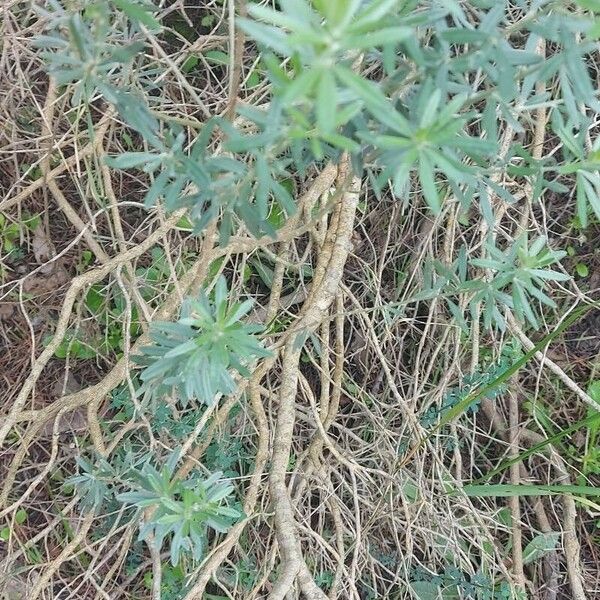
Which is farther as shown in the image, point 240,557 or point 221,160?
point 240,557

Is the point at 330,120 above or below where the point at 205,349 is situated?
above

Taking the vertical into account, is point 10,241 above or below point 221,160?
below

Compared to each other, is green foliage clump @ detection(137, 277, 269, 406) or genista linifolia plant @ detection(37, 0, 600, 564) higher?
genista linifolia plant @ detection(37, 0, 600, 564)

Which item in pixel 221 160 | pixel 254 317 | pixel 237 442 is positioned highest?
pixel 221 160

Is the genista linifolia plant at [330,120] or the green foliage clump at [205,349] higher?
the genista linifolia plant at [330,120]

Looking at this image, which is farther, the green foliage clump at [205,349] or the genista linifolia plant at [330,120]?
the green foliage clump at [205,349]

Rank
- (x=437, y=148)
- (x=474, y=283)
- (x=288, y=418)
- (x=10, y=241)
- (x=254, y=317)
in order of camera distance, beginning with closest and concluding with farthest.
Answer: (x=437, y=148)
(x=474, y=283)
(x=288, y=418)
(x=254, y=317)
(x=10, y=241)

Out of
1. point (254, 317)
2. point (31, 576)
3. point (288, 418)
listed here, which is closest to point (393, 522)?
point (288, 418)

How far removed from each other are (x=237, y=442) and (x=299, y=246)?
21.3 inches

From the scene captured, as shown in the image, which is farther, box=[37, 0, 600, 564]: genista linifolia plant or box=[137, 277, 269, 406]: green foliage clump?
box=[137, 277, 269, 406]: green foliage clump

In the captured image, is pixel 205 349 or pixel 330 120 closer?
pixel 330 120

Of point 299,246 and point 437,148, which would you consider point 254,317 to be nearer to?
point 299,246

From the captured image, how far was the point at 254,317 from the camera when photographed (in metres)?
1.76

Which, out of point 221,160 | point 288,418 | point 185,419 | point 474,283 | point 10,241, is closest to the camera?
point 221,160
